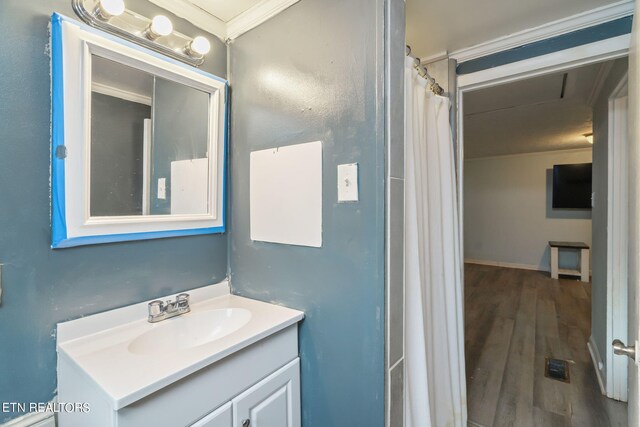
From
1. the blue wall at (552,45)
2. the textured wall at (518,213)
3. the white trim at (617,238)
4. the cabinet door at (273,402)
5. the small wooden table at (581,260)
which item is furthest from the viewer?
the textured wall at (518,213)

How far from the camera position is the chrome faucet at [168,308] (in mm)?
1170

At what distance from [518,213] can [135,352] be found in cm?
641

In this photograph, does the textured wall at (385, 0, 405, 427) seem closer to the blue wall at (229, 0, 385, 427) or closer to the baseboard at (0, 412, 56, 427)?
the blue wall at (229, 0, 385, 427)

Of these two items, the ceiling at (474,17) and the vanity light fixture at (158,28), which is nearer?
the vanity light fixture at (158,28)

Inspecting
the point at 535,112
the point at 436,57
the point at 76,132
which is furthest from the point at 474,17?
the point at 535,112

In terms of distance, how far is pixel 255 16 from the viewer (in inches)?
53.3

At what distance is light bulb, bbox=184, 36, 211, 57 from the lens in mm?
1290

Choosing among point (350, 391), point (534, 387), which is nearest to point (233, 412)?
point (350, 391)

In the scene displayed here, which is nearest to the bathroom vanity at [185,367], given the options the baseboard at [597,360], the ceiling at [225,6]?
the ceiling at [225,6]

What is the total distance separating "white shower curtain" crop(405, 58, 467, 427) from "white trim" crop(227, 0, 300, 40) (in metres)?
0.62

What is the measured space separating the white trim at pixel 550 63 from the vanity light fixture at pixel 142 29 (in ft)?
4.91

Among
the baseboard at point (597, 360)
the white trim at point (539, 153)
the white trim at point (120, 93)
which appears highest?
the white trim at point (539, 153)

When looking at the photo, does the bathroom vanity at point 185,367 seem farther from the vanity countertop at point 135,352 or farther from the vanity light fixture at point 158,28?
the vanity light fixture at point 158,28

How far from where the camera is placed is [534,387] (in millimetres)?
2051
